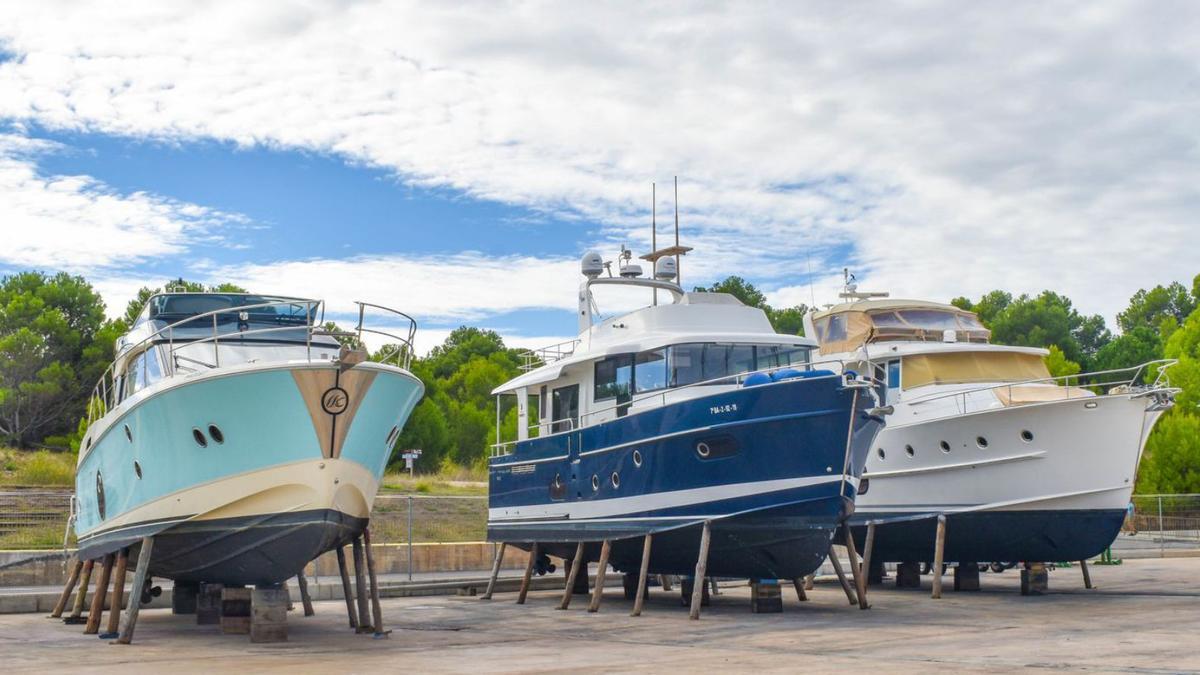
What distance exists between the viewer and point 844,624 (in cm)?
1359

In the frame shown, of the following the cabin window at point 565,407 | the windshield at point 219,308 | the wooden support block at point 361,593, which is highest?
the windshield at point 219,308

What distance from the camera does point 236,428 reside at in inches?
460

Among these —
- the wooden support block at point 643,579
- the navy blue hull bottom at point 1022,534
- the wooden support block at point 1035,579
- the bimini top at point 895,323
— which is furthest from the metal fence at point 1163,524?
the wooden support block at point 643,579

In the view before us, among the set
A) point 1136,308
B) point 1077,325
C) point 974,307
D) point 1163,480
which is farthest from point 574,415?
point 1136,308

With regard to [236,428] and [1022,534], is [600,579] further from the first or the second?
[1022,534]

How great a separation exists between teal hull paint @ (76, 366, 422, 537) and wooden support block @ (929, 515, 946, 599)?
8847 mm

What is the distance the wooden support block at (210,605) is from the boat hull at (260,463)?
1.93 meters

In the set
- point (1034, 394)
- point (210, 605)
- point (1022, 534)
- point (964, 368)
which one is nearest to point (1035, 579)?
point (1022, 534)

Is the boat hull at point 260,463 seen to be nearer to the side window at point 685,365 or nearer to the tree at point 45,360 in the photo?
the side window at point 685,365

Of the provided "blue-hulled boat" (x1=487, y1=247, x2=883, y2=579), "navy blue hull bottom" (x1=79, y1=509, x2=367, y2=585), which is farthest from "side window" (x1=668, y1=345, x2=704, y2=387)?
"navy blue hull bottom" (x1=79, y1=509, x2=367, y2=585)

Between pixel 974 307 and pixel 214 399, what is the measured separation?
6805 cm

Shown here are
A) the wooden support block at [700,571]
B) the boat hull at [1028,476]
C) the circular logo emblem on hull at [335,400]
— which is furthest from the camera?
the boat hull at [1028,476]

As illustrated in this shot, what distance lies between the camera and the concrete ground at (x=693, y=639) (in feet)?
32.7

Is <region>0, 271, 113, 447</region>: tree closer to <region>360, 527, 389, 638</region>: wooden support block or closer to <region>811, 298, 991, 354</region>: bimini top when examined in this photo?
<region>811, 298, 991, 354</region>: bimini top
